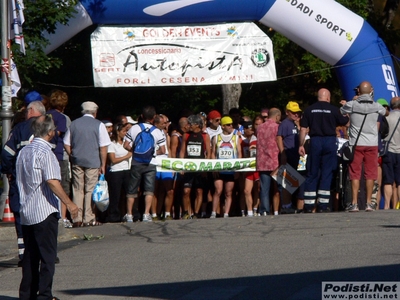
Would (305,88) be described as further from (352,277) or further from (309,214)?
(352,277)

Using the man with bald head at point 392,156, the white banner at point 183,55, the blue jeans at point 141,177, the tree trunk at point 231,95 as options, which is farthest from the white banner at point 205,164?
the tree trunk at point 231,95

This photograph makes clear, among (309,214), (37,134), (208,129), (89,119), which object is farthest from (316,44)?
(37,134)

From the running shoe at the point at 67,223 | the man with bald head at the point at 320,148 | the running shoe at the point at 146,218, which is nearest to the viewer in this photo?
the running shoe at the point at 67,223

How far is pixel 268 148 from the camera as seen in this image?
50.3 ft

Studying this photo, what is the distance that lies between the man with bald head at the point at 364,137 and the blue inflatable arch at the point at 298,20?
2.27 meters

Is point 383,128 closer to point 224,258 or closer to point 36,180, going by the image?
point 224,258

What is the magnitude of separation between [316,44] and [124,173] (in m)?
4.47

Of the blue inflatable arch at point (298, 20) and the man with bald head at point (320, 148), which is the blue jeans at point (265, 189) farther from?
the blue inflatable arch at point (298, 20)

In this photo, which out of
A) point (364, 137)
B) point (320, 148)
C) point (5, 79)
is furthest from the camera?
point (320, 148)

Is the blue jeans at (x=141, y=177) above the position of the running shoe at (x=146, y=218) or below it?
above

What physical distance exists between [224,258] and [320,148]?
530cm

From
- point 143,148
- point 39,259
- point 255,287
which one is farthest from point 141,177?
point 255,287

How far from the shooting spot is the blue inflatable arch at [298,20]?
54.4 feet

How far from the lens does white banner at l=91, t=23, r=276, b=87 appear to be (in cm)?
1719
